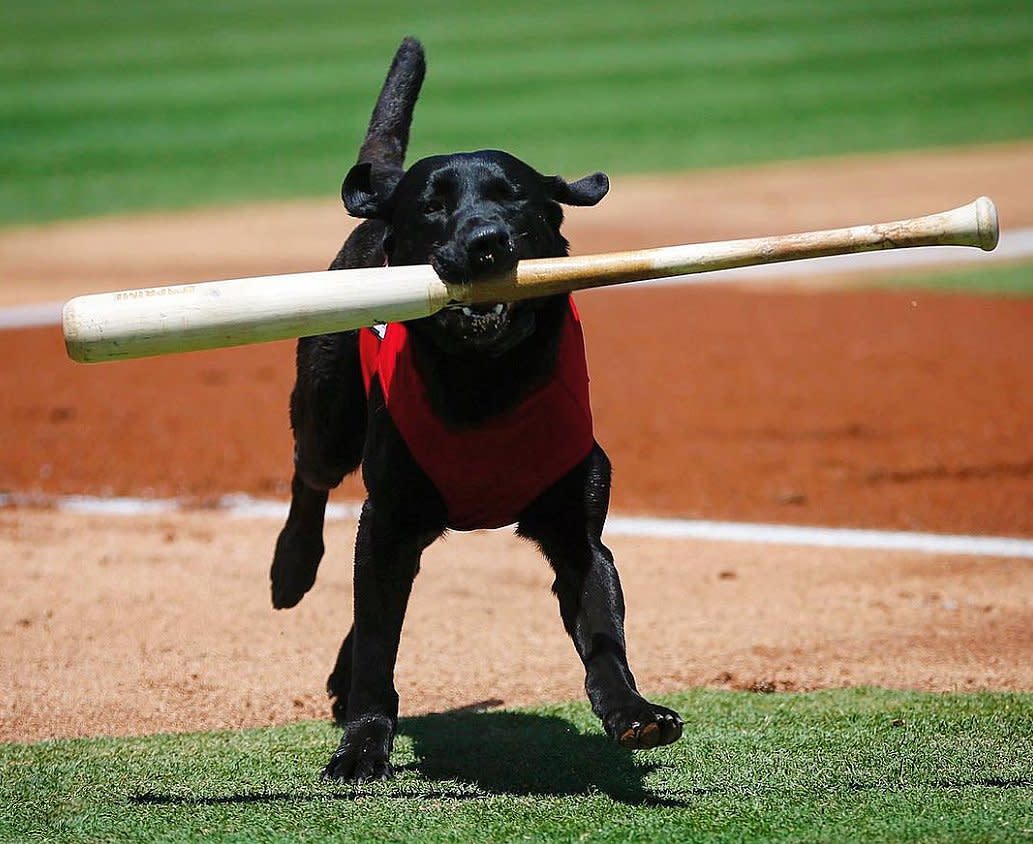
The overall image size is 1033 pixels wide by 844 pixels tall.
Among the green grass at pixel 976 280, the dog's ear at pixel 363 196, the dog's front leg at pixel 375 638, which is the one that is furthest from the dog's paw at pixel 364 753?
the green grass at pixel 976 280

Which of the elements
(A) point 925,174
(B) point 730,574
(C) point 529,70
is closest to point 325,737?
(B) point 730,574

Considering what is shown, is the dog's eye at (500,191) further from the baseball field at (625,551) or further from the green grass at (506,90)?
the green grass at (506,90)

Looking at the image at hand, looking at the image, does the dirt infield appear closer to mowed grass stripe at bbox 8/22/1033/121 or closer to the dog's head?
the dog's head

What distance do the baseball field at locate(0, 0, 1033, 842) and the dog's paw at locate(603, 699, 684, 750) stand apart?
0.57 feet

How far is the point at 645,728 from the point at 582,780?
1.60 feet

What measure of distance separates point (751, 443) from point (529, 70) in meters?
21.4

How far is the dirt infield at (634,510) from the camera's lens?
596 cm

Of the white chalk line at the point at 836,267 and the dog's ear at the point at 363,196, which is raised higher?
the dog's ear at the point at 363,196

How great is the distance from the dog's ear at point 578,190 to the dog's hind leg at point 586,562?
30.0 inches

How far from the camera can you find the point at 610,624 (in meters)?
4.55

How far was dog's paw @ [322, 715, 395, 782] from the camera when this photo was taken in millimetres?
4445

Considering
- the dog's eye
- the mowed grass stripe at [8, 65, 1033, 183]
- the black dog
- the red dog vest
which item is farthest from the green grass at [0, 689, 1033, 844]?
the mowed grass stripe at [8, 65, 1033, 183]

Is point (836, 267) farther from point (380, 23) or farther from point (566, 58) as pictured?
point (380, 23)

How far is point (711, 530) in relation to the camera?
8109 mm
